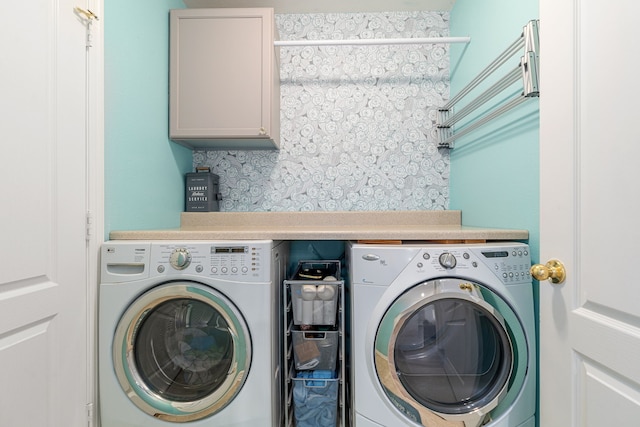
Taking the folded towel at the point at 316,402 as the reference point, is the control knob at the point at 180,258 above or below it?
above

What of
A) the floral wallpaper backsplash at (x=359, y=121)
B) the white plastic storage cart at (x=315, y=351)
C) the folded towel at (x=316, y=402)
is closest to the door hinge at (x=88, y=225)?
the white plastic storage cart at (x=315, y=351)

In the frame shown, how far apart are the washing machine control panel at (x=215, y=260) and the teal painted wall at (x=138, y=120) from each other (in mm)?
285

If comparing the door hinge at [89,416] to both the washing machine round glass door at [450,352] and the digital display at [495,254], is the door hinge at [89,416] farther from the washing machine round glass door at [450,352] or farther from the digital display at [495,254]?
the digital display at [495,254]

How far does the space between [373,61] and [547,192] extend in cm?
152

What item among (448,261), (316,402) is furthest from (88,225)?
(448,261)

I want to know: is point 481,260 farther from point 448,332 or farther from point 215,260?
point 215,260

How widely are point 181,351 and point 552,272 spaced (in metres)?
1.37

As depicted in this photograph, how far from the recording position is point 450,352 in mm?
1164

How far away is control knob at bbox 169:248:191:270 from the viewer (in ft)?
3.70

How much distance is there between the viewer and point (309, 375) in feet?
4.48

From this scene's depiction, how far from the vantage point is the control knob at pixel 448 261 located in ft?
3.58

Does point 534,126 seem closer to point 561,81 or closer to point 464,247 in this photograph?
point 561,81

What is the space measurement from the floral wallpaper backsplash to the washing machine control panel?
0.82m

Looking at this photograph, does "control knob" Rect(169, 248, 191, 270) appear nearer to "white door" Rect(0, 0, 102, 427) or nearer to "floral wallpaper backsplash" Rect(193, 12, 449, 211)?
"white door" Rect(0, 0, 102, 427)
